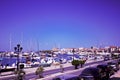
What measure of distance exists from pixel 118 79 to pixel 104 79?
1.80m

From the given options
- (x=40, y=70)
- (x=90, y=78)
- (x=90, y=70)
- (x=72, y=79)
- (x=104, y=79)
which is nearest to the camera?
(x=72, y=79)

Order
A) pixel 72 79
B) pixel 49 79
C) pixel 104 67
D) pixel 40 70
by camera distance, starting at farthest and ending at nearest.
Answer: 1. pixel 40 70
2. pixel 49 79
3. pixel 104 67
4. pixel 72 79

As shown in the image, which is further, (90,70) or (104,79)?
(104,79)

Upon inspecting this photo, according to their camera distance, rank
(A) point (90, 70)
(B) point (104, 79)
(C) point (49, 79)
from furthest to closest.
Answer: (C) point (49, 79)
(B) point (104, 79)
(A) point (90, 70)

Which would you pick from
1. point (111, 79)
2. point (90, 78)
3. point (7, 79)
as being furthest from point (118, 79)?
point (7, 79)

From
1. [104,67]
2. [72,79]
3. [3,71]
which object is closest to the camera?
[72,79]

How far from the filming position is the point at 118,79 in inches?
858

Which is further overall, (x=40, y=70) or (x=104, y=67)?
(x=40, y=70)

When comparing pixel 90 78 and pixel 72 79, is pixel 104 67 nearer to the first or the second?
pixel 90 78

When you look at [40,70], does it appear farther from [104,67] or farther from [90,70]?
[90,70]

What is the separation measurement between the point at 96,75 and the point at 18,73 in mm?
9392

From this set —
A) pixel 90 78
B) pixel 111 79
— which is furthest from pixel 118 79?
pixel 90 78

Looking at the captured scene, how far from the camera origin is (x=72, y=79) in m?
13.7

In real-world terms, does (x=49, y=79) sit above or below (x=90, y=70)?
below
